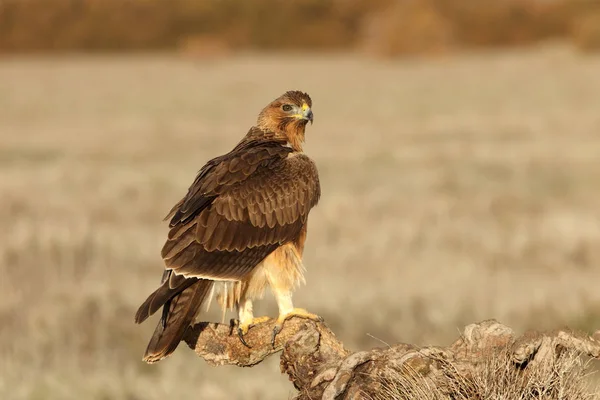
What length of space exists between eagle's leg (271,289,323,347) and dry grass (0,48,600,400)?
1.38ft

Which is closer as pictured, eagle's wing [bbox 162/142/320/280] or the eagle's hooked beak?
eagle's wing [bbox 162/142/320/280]

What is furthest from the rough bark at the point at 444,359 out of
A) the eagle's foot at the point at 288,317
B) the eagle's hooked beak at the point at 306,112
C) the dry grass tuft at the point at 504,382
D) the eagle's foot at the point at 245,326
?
the eagle's hooked beak at the point at 306,112

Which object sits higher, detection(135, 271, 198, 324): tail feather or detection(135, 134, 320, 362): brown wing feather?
detection(135, 134, 320, 362): brown wing feather

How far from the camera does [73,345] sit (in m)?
10.4

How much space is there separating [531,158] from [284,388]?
13900mm

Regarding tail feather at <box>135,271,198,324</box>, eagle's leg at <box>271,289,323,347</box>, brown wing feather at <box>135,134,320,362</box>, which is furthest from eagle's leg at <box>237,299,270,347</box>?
tail feather at <box>135,271,198,324</box>

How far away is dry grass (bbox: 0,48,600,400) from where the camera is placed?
10.4 m

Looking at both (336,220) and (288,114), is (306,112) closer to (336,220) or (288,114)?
(288,114)

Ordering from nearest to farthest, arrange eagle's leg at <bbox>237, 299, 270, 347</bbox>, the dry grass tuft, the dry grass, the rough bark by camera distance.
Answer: the dry grass tuft
the rough bark
eagle's leg at <bbox>237, 299, 270, 347</bbox>
the dry grass

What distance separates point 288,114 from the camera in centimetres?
568

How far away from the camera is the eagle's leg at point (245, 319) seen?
487 cm

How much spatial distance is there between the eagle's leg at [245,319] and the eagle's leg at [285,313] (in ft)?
0.34

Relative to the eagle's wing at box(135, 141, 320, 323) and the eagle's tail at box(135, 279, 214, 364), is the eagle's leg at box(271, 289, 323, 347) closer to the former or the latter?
the eagle's wing at box(135, 141, 320, 323)

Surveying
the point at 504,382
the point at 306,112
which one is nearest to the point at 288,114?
the point at 306,112
